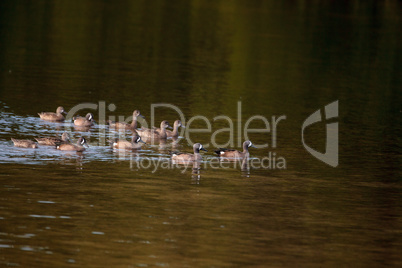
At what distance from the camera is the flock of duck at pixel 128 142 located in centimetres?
2230

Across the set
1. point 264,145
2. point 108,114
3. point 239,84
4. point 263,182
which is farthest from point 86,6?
point 263,182

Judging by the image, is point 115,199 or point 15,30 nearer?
point 115,199

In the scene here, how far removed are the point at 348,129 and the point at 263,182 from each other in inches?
386

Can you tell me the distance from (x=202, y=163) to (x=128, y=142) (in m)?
2.34

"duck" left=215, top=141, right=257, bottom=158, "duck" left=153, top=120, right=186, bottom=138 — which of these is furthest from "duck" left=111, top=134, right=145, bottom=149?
"duck" left=153, top=120, right=186, bottom=138

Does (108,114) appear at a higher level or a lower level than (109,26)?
lower

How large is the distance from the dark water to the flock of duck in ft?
1.00

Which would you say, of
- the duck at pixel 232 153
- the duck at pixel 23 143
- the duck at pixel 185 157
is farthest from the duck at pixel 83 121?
the duck at pixel 232 153

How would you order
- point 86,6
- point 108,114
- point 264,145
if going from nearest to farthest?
point 264,145, point 108,114, point 86,6

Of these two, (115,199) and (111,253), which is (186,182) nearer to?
(115,199)

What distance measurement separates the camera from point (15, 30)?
51.3 m

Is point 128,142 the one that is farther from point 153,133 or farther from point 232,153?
point 232,153

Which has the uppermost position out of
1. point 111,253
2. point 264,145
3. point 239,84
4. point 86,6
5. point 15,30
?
point 86,6

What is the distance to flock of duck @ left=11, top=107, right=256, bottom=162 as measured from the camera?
73.2ft
